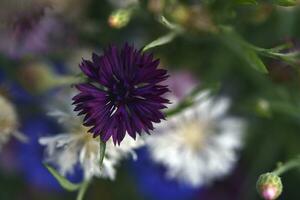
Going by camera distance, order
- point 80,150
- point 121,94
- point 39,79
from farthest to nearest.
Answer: point 39,79
point 80,150
point 121,94

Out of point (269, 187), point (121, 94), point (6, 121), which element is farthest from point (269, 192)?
point (6, 121)

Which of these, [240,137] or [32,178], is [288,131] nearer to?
[240,137]

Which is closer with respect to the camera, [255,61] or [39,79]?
[255,61]

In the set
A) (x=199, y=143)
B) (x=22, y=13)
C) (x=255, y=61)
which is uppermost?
(x=22, y=13)

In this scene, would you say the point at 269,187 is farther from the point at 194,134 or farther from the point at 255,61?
the point at 194,134

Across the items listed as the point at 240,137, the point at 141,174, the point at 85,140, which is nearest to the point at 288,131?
the point at 240,137

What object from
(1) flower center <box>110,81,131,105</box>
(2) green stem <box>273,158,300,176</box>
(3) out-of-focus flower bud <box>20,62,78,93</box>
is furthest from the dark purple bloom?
(3) out-of-focus flower bud <box>20,62,78,93</box>
